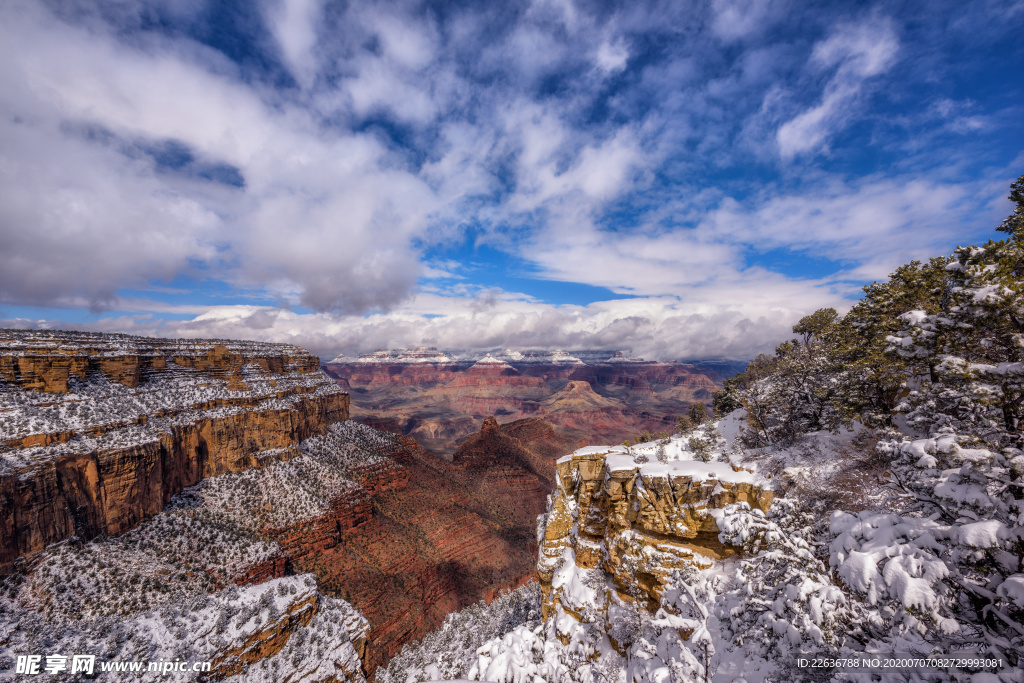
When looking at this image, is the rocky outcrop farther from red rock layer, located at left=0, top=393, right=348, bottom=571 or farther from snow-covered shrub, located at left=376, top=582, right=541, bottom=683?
red rock layer, located at left=0, top=393, right=348, bottom=571

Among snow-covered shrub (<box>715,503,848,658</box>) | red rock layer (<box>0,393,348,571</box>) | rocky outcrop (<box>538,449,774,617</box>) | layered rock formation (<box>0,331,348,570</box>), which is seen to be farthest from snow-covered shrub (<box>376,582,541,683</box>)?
layered rock formation (<box>0,331,348,570</box>)

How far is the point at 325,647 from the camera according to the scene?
3111 centimetres

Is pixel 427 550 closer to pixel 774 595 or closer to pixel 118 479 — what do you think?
pixel 118 479

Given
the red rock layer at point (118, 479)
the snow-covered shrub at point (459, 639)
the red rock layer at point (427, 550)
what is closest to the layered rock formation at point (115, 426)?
the red rock layer at point (118, 479)

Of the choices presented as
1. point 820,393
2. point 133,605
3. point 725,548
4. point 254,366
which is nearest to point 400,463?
point 254,366

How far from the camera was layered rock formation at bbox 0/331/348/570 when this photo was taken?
1053 inches

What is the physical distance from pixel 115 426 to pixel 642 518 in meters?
50.3

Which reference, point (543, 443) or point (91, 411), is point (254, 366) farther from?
point (543, 443)

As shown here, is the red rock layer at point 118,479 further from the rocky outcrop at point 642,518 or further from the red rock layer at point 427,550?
the rocky outcrop at point 642,518

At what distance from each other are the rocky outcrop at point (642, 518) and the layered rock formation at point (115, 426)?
4085cm

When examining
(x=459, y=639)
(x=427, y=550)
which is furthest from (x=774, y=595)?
(x=427, y=550)

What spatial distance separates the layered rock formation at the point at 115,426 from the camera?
26.7m

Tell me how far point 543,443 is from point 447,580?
73.3 meters

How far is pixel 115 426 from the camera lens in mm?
33438
